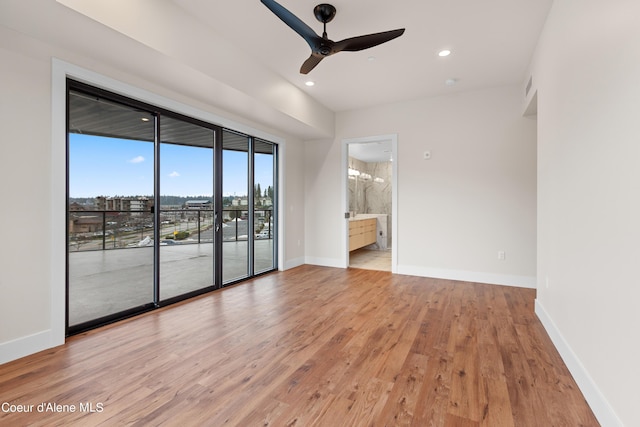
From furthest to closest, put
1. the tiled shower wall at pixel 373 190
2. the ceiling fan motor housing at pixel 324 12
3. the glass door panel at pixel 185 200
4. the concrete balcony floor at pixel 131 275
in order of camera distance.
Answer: the tiled shower wall at pixel 373 190, the glass door panel at pixel 185 200, the concrete balcony floor at pixel 131 275, the ceiling fan motor housing at pixel 324 12

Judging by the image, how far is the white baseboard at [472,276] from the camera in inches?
171

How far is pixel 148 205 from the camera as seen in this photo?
3.39m

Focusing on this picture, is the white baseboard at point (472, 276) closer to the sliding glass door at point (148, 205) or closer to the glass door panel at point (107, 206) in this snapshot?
the sliding glass door at point (148, 205)

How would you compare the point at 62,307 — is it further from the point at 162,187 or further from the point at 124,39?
the point at 124,39

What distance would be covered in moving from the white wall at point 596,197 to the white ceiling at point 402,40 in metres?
0.53

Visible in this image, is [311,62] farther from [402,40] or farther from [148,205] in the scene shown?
[148,205]

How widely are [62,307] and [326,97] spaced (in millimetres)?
4252

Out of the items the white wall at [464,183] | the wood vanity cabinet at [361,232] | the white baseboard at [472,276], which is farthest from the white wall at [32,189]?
the wood vanity cabinet at [361,232]

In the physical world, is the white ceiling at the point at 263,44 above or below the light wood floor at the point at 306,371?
above

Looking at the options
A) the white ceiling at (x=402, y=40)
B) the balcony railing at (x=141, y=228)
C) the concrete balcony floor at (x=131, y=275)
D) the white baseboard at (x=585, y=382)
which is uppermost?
the white ceiling at (x=402, y=40)

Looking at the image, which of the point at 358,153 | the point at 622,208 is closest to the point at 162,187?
the point at 622,208

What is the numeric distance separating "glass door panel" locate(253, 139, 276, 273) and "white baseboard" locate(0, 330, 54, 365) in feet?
9.10

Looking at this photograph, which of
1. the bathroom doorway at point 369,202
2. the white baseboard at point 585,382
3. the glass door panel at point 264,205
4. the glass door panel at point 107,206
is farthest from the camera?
the bathroom doorway at point 369,202

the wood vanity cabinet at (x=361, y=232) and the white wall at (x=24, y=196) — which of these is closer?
the white wall at (x=24, y=196)
